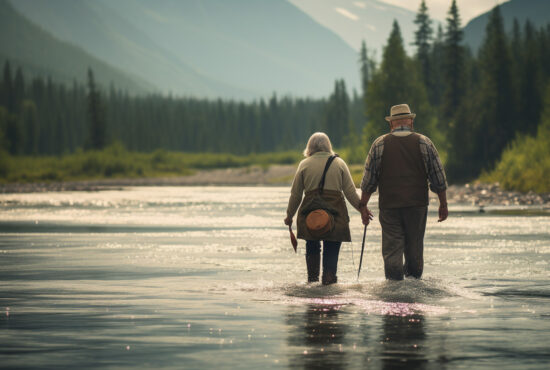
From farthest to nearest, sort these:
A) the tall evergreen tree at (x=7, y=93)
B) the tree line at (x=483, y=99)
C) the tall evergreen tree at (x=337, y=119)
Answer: the tall evergreen tree at (x=7, y=93) < the tall evergreen tree at (x=337, y=119) < the tree line at (x=483, y=99)

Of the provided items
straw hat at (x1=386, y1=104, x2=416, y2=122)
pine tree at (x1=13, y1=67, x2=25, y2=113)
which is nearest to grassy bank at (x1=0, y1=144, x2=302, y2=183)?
pine tree at (x1=13, y1=67, x2=25, y2=113)

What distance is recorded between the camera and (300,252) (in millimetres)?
20375

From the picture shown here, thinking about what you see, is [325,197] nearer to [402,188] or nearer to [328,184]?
[328,184]

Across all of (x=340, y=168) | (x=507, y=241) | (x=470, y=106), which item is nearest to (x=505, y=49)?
(x=470, y=106)

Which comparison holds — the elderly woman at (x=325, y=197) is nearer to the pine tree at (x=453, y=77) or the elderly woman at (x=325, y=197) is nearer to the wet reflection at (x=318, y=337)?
the wet reflection at (x=318, y=337)

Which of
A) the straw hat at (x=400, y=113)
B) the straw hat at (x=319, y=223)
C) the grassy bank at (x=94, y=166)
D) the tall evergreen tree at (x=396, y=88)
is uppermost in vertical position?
the tall evergreen tree at (x=396, y=88)

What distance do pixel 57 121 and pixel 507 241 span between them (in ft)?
535

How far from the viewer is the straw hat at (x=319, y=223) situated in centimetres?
1270

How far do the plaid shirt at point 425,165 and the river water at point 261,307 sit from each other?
1210mm

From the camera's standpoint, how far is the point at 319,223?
41.7ft

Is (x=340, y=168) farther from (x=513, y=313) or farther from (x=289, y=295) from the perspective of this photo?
(x=513, y=313)

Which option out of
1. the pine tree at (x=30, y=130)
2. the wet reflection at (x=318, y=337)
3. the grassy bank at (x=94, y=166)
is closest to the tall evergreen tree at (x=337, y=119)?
the grassy bank at (x=94, y=166)

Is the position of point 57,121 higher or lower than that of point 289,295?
higher

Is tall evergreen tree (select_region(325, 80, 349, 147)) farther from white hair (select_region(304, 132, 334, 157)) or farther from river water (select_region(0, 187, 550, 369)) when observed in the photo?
white hair (select_region(304, 132, 334, 157))
